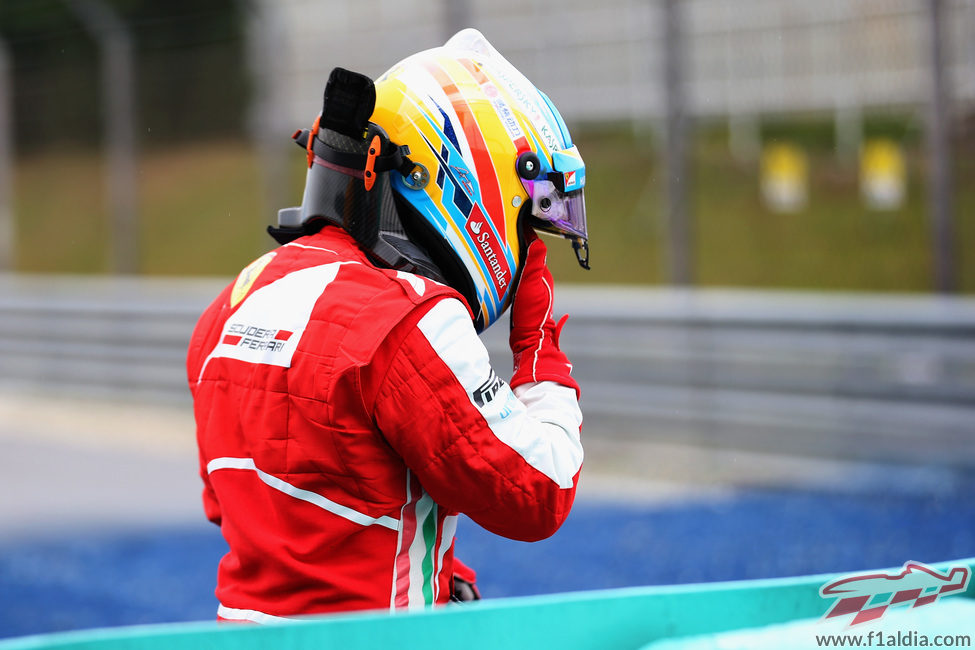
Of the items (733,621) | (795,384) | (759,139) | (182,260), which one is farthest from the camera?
(182,260)

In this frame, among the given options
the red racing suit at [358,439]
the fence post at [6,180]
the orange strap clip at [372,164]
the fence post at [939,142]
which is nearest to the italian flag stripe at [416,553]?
the red racing suit at [358,439]

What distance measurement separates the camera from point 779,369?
660cm

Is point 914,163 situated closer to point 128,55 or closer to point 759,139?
point 759,139

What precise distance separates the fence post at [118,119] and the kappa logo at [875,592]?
10419 millimetres

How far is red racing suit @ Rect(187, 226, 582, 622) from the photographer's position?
164 centimetres

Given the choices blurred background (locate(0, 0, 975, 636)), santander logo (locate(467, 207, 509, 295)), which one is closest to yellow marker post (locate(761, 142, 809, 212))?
blurred background (locate(0, 0, 975, 636))

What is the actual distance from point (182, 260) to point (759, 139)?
21.7 feet

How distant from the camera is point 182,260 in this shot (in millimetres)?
13594

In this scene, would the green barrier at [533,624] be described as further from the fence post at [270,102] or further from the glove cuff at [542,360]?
the fence post at [270,102]

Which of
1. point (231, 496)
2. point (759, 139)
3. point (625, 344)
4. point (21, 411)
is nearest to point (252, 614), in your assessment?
point (231, 496)

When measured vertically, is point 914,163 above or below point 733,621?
above

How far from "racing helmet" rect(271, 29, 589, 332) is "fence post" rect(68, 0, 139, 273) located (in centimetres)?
976

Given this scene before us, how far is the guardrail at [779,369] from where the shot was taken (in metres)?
5.95

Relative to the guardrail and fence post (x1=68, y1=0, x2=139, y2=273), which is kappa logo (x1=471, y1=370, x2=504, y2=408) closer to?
the guardrail
